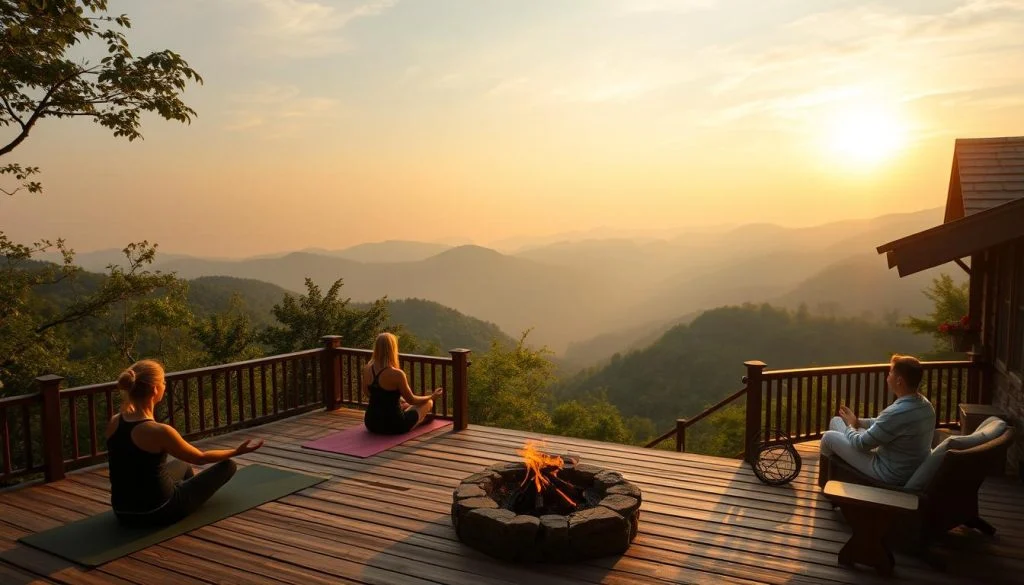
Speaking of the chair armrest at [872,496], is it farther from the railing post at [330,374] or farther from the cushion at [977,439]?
the railing post at [330,374]

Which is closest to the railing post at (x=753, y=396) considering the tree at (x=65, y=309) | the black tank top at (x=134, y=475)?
the black tank top at (x=134, y=475)

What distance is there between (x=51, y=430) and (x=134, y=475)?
198 centimetres

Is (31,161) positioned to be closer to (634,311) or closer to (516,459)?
(516,459)

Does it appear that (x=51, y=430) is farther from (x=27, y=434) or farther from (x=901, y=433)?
(x=901, y=433)

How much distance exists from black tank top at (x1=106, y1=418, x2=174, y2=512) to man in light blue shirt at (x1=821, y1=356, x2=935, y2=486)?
4.90 m

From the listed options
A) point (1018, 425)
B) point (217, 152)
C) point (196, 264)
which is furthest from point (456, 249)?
point (1018, 425)

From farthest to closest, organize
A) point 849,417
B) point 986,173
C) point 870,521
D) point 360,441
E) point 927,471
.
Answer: point 986,173
point 360,441
point 849,417
point 927,471
point 870,521

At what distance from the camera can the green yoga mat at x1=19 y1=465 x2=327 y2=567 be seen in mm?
4266

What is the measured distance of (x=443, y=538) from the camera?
4492mm

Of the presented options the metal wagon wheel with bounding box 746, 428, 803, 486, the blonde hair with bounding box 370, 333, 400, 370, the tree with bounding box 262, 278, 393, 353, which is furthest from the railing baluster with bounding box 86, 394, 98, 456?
the tree with bounding box 262, 278, 393, 353

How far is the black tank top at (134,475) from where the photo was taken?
4.30 m

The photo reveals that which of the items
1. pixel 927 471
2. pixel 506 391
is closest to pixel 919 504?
pixel 927 471

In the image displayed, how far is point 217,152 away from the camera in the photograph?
2223 cm

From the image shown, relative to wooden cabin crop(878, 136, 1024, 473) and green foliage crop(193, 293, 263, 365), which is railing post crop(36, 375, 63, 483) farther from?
green foliage crop(193, 293, 263, 365)
